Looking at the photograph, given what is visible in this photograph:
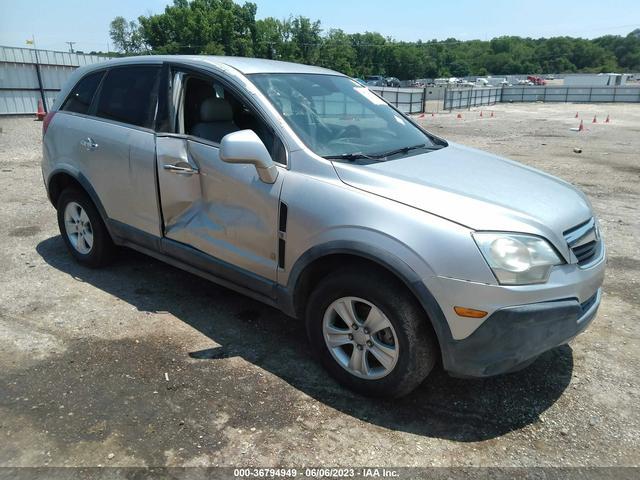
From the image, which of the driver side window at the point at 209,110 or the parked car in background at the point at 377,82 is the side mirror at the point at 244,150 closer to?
the driver side window at the point at 209,110

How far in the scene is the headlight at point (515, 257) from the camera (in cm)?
240

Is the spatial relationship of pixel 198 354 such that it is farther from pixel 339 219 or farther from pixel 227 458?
pixel 339 219

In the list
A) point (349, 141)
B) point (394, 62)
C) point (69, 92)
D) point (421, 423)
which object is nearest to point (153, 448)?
point (421, 423)

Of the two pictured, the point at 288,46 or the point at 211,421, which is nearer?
A: the point at 211,421

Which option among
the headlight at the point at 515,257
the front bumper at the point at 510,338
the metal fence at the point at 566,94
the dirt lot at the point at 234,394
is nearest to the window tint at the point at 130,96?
the dirt lot at the point at 234,394

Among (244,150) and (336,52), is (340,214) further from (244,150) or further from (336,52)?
(336,52)

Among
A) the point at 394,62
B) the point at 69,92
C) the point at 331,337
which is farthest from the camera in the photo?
the point at 394,62

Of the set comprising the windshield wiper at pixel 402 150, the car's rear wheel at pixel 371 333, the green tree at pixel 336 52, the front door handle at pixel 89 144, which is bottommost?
the car's rear wheel at pixel 371 333

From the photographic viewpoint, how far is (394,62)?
129125mm

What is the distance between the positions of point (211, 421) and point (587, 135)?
1857cm

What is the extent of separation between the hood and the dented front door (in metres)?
0.60

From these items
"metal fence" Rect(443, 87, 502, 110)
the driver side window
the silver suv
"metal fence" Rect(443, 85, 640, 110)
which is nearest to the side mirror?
the silver suv

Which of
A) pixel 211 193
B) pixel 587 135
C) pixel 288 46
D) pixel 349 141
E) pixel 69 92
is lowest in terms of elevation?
pixel 587 135

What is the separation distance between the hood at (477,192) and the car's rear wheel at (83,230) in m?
2.62
